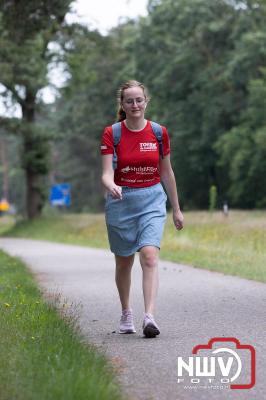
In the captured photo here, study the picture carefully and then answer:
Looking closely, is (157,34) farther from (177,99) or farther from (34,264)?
(34,264)

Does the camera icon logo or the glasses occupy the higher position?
the glasses

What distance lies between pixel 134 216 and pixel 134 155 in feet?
1.57

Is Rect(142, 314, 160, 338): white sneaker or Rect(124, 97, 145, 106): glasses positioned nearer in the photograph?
Rect(142, 314, 160, 338): white sneaker

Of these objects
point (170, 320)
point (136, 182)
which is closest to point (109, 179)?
point (136, 182)

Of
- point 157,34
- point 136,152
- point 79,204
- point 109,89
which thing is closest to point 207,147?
point 157,34

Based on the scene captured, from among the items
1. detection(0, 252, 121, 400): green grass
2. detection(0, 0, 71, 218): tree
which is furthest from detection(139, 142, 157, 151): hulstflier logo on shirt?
detection(0, 0, 71, 218): tree

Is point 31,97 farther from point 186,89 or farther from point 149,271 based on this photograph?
point 149,271

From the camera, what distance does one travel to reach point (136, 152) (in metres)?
7.89

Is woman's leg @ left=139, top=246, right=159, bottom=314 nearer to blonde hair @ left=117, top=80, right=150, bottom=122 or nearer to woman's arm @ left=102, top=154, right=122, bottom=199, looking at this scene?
woman's arm @ left=102, top=154, right=122, bottom=199

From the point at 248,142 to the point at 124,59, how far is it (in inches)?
714

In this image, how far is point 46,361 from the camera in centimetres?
581

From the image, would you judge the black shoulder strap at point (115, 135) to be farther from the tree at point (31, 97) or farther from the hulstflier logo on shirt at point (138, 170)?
the tree at point (31, 97)

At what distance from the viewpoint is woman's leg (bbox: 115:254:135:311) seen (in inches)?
323

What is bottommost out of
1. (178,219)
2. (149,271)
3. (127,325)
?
(127,325)
